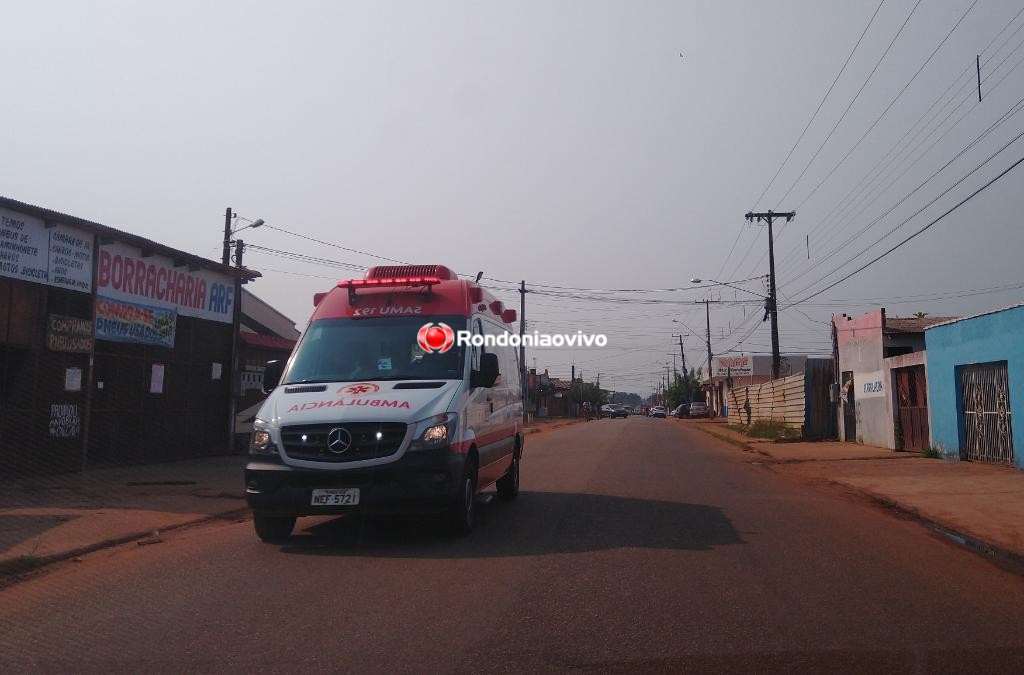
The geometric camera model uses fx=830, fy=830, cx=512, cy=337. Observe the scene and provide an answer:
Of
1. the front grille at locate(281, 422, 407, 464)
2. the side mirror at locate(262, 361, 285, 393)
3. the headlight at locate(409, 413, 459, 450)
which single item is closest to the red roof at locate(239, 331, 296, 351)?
the side mirror at locate(262, 361, 285, 393)

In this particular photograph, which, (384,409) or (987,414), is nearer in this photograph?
(384,409)

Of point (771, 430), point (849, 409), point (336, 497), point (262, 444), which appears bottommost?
point (336, 497)

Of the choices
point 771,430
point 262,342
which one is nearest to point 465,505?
point 262,342

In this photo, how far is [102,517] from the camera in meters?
9.88

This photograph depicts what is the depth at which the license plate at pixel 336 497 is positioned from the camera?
7.57 meters

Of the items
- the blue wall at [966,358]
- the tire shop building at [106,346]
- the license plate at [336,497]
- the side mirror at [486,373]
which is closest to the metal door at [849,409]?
the blue wall at [966,358]

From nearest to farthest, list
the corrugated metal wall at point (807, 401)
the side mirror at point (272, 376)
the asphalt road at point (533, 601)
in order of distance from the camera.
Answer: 1. the asphalt road at point (533, 601)
2. the side mirror at point (272, 376)
3. the corrugated metal wall at point (807, 401)

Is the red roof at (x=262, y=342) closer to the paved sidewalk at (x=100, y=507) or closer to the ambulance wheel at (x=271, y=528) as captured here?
the paved sidewalk at (x=100, y=507)

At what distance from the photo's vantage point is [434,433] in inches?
306

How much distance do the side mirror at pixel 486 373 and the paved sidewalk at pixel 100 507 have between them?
148 inches

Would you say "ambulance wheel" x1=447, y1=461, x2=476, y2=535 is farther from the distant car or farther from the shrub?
the distant car

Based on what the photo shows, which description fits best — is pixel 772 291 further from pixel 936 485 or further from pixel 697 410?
pixel 697 410

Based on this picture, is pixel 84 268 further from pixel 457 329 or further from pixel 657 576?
pixel 657 576

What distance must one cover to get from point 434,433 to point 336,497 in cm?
106
